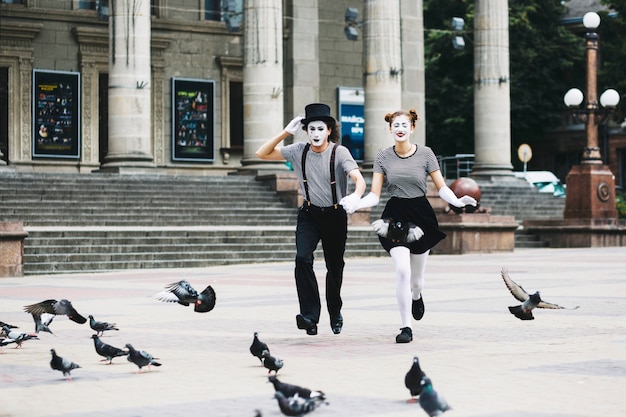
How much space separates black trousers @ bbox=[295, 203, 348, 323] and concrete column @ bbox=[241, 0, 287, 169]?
24.9 metres

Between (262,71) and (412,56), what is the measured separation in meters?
9.80

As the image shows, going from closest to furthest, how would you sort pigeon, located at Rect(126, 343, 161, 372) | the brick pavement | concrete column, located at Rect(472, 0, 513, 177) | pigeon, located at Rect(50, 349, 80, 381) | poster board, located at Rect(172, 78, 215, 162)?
the brick pavement → pigeon, located at Rect(50, 349, 80, 381) → pigeon, located at Rect(126, 343, 161, 372) → concrete column, located at Rect(472, 0, 513, 177) → poster board, located at Rect(172, 78, 215, 162)

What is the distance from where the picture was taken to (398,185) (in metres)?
11.5

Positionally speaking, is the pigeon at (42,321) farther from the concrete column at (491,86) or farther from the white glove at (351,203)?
the concrete column at (491,86)

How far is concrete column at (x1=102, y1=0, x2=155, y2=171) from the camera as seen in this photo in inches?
1341

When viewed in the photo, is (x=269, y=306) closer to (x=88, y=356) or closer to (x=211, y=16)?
(x=88, y=356)

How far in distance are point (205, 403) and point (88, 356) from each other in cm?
280

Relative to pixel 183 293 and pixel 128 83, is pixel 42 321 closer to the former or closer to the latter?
pixel 183 293

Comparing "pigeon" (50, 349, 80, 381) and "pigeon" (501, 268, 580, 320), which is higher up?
"pigeon" (501, 268, 580, 320)

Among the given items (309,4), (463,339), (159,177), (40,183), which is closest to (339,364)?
(463,339)

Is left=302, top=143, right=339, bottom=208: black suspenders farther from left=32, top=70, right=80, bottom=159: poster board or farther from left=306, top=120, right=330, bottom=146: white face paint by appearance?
left=32, top=70, right=80, bottom=159: poster board

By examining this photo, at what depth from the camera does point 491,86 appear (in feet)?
140

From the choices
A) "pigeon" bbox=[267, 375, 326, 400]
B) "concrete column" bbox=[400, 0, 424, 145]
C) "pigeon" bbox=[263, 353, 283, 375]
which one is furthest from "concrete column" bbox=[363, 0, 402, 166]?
"pigeon" bbox=[267, 375, 326, 400]

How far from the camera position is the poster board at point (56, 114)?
40.4 metres
